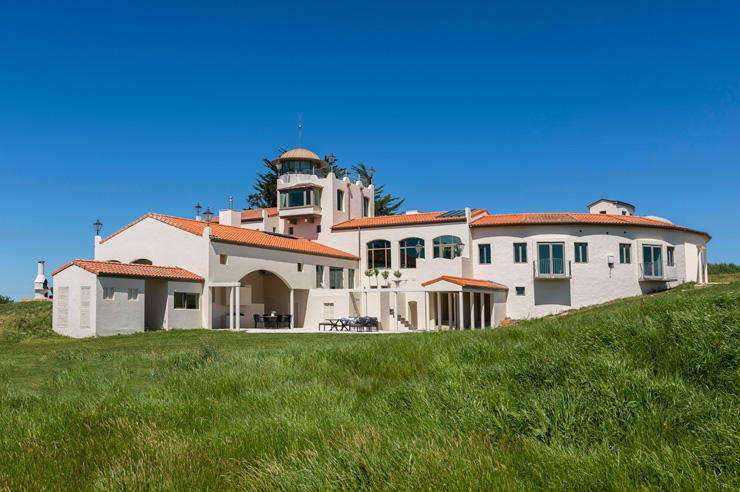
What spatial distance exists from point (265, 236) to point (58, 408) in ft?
102

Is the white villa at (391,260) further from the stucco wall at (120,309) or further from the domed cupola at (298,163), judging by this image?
the stucco wall at (120,309)

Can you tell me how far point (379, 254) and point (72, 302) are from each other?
2027 centimetres

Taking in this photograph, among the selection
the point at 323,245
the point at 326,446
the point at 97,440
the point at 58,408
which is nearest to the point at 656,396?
the point at 326,446

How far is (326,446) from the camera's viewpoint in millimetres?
5527

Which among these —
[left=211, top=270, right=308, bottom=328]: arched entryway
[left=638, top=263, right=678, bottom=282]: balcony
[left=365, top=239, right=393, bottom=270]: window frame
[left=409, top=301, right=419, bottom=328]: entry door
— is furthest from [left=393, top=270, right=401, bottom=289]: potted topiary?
[left=638, top=263, right=678, bottom=282]: balcony

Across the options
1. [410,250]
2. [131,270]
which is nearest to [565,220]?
[410,250]

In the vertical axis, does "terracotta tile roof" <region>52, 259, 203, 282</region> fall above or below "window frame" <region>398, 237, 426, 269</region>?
below

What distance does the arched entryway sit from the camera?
3462 centimetres

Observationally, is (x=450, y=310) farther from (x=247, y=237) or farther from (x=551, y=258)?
(x=247, y=237)

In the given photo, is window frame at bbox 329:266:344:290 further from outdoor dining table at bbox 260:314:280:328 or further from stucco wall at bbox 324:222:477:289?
outdoor dining table at bbox 260:314:280:328

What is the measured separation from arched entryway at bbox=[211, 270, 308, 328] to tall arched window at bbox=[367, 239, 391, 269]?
5.87m

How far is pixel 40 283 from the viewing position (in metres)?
44.2

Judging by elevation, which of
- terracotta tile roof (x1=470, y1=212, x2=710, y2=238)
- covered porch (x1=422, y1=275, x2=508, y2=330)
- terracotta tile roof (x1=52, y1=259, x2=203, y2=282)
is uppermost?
terracotta tile roof (x1=470, y1=212, x2=710, y2=238)

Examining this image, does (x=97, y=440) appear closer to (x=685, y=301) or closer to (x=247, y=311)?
(x=685, y=301)
